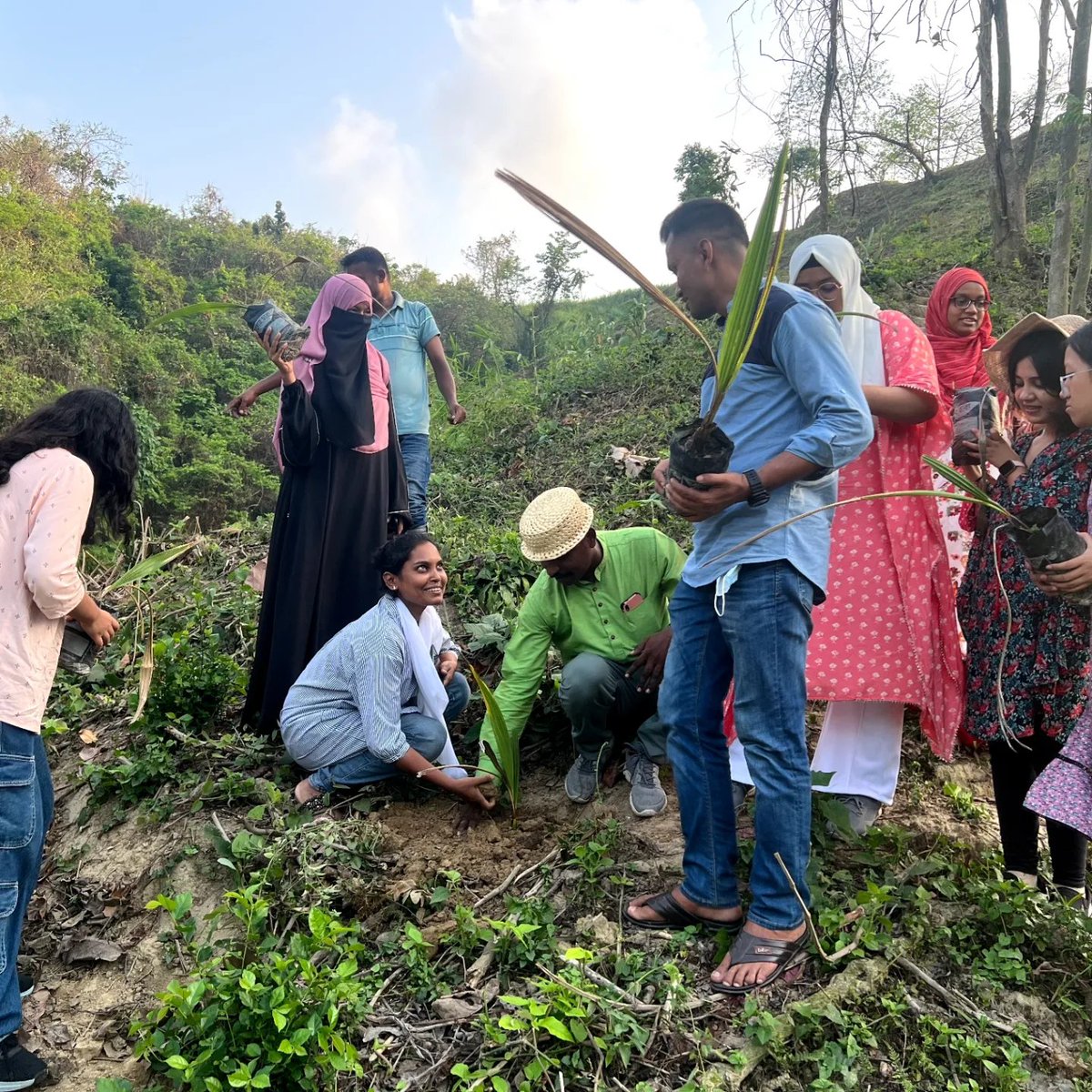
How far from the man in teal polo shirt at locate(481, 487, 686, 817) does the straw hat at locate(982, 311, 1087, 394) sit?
1.15 m

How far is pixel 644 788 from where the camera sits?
277cm

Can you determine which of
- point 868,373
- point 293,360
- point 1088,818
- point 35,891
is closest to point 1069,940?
point 1088,818

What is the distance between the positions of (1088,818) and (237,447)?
43.7ft

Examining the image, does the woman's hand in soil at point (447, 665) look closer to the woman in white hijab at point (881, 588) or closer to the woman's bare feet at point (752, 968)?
the woman in white hijab at point (881, 588)

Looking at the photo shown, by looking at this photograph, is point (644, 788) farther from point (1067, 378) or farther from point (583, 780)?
point (1067, 378)

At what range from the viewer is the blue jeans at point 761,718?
6.12ft

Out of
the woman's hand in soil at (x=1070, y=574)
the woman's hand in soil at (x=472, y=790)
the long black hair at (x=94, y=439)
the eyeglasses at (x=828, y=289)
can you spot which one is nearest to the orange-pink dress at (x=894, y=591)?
the eyeglasses at (x=828, y=289)

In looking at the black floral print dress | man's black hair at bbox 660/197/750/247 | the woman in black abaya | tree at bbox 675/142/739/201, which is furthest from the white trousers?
tree at bbox 675/142/739/201

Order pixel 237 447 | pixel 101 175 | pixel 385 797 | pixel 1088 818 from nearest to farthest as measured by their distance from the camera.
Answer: pixel 1088 818
pixel 385 797
pixel 237 447
pixel 101 175

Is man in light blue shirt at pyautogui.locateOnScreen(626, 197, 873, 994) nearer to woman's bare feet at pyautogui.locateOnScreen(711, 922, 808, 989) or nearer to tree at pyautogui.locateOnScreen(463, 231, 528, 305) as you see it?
woman's bare feet at pyautogui.locateOnScreen(711, 922, 808, 989)

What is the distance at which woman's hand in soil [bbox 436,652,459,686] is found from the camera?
10.7 feet

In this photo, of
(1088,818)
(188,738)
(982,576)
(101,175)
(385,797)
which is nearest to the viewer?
(1088,818)

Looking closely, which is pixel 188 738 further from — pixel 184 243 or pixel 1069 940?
pixel 184 243

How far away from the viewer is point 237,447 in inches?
534
